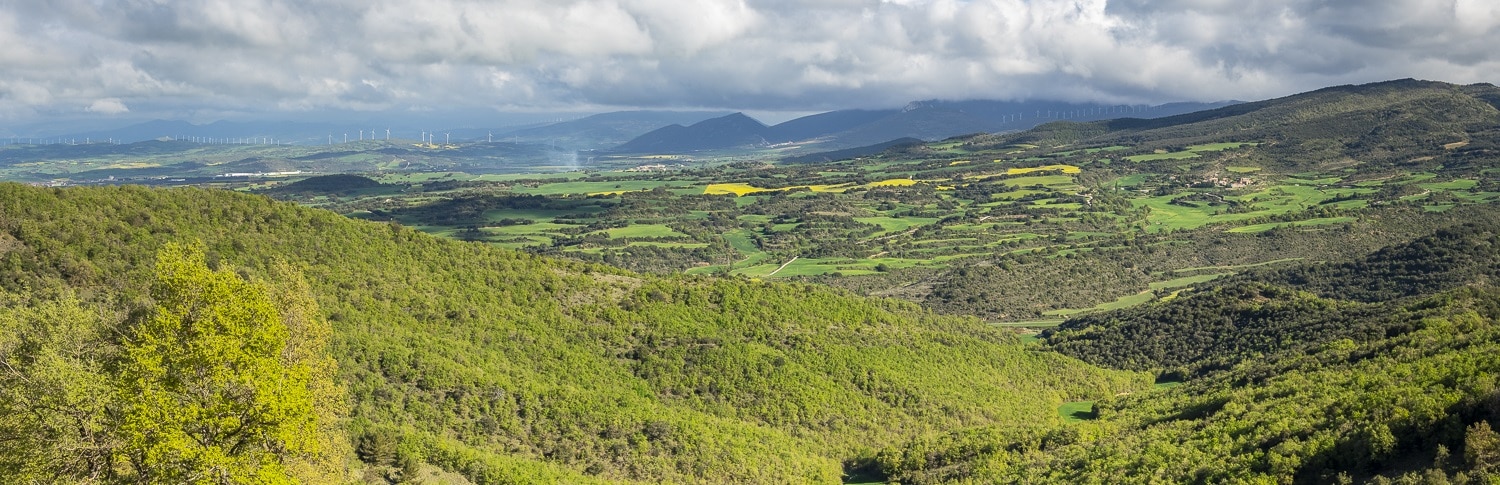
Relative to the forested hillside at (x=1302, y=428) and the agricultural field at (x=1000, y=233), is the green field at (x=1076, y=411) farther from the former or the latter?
the agricultural field at (x=1000, y=233)

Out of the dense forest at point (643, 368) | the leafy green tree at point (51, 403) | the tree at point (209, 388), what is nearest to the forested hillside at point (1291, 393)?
the dense forest at point (643, 368)

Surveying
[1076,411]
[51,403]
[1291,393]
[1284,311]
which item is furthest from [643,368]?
[1284,311]

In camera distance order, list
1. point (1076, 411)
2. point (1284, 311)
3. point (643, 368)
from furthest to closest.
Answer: point (1284, 311), point (1076, 411), point (643, 368)

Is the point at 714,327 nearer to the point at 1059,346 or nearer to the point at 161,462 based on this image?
the point at 1059,346

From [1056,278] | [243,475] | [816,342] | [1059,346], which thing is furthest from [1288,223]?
[243,475]

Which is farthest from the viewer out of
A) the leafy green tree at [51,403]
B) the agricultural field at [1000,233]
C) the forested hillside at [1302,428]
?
the agricultural field at [1000,233]

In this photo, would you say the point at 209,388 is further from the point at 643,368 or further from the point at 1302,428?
the point at 643,368

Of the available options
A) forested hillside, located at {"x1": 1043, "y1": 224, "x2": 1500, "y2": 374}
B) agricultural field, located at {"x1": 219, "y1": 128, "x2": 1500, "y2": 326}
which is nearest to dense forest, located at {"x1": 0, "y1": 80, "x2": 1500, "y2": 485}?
forested hillside, located at {"x1": 1043, "y1": 224, "x2": 1500, "y2": 374}
